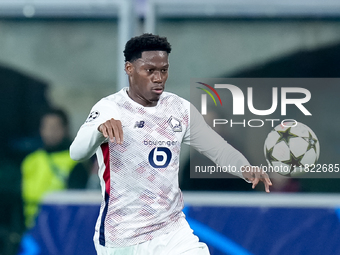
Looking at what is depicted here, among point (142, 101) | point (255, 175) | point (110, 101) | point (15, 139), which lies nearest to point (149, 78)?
point (142, 101)

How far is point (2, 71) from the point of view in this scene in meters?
4.86

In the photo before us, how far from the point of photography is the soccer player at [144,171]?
9.49 ft

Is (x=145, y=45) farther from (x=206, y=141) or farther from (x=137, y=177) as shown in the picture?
(x=137, y=177)

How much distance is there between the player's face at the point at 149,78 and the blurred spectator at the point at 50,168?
1.84 meters

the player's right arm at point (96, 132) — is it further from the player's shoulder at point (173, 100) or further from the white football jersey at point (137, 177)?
the player's shoulder at point (173, 100)

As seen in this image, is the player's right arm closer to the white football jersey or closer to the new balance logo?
the white football jersey

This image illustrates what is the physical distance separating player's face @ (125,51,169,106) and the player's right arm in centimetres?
26

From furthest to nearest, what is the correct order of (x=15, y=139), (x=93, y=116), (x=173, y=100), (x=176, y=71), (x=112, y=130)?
(x=15, y=139) < (x=176, y=71) < (x=173, y=100) < (x=93, y=116) < (x=112, y=130)

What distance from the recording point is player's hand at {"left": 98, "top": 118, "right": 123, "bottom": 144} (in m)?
2.50

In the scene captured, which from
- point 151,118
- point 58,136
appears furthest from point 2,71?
point 151,118

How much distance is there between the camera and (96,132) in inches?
104

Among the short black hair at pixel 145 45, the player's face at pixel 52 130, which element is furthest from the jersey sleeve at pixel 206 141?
the player's face at pixel 52 130

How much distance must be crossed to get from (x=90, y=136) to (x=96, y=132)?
0.18 ft

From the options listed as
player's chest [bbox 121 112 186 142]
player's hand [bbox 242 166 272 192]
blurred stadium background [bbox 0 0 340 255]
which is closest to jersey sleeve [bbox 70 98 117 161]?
player's chest [bbox 121 112 186 142]
